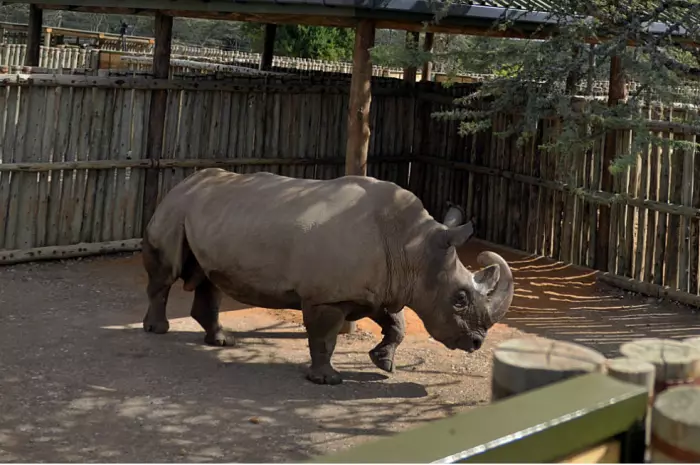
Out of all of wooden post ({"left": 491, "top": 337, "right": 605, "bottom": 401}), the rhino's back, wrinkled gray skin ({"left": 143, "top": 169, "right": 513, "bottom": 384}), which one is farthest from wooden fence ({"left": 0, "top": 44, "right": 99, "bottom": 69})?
wooden post ({"left": 491, "top": 337, "right": 605, "bottom": 401})

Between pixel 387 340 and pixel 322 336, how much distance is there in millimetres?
771

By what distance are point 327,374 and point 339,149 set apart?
682cm

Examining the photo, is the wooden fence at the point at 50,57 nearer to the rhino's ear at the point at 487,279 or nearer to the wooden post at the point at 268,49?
the wooden post at the point at 268,49

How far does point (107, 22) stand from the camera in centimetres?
7069

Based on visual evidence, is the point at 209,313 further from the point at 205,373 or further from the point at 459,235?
the point at 459,235

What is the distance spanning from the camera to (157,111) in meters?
12.4

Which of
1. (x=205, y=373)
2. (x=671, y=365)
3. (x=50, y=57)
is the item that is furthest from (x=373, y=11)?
(x=50, y=57)

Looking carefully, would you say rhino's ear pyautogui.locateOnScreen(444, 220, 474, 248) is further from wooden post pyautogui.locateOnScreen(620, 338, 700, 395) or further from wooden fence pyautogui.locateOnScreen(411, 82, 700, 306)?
wooden post pyautogui.locateOnScreen(620, 338, 700, 395)

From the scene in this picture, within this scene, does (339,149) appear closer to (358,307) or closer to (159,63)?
(159,63)

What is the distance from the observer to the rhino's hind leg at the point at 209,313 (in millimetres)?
8812

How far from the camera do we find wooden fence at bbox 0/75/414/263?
11508mm

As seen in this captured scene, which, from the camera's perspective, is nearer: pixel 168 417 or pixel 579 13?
pixel 168 417

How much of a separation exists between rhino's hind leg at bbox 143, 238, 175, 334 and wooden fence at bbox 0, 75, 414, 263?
3.33m

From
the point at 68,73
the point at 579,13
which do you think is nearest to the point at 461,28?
the point at 579,13
